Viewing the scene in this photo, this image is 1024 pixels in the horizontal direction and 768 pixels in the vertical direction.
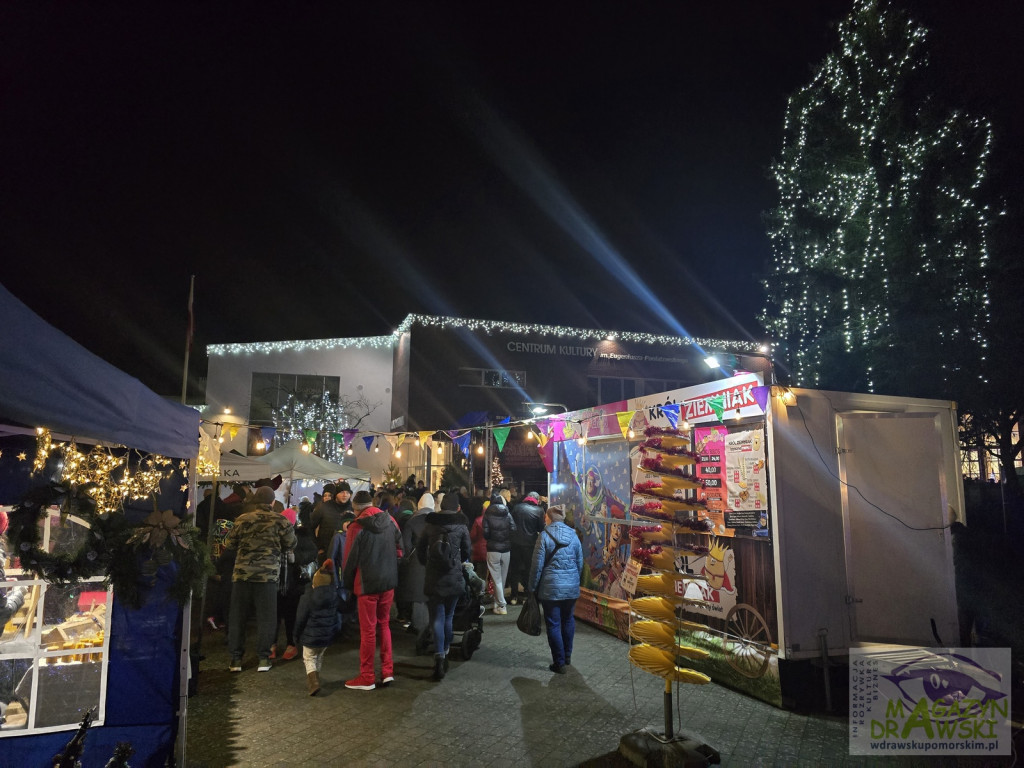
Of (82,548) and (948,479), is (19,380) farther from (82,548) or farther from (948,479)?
(948,479)

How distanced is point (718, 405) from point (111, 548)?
5681mm

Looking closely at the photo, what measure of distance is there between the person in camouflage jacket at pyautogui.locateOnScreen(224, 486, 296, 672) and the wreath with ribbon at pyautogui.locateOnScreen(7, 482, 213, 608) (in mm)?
2861

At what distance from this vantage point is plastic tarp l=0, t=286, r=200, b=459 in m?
2.55

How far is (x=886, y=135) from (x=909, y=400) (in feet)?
31.5

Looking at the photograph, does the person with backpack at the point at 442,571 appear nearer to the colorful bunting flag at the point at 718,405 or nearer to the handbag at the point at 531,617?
the handbag at the point at 531,617

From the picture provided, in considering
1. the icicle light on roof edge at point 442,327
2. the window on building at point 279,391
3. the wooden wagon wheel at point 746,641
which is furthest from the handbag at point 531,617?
the window on building at point 279,391

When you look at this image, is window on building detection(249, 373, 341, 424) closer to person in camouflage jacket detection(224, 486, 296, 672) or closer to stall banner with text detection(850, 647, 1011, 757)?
person in camouflage jacket detection(224, 486, 296, 672)

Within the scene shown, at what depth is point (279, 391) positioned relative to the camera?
26.0m

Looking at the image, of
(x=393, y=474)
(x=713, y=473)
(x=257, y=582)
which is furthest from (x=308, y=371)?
(x=713, y=473)

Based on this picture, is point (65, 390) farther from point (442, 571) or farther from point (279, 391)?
point (279, 391)

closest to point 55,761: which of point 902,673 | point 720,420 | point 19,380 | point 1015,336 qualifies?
point 19,380

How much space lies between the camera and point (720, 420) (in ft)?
22.4

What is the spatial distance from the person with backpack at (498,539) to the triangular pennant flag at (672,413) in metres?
3.33

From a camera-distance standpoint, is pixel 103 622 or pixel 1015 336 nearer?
pixel 103 622
